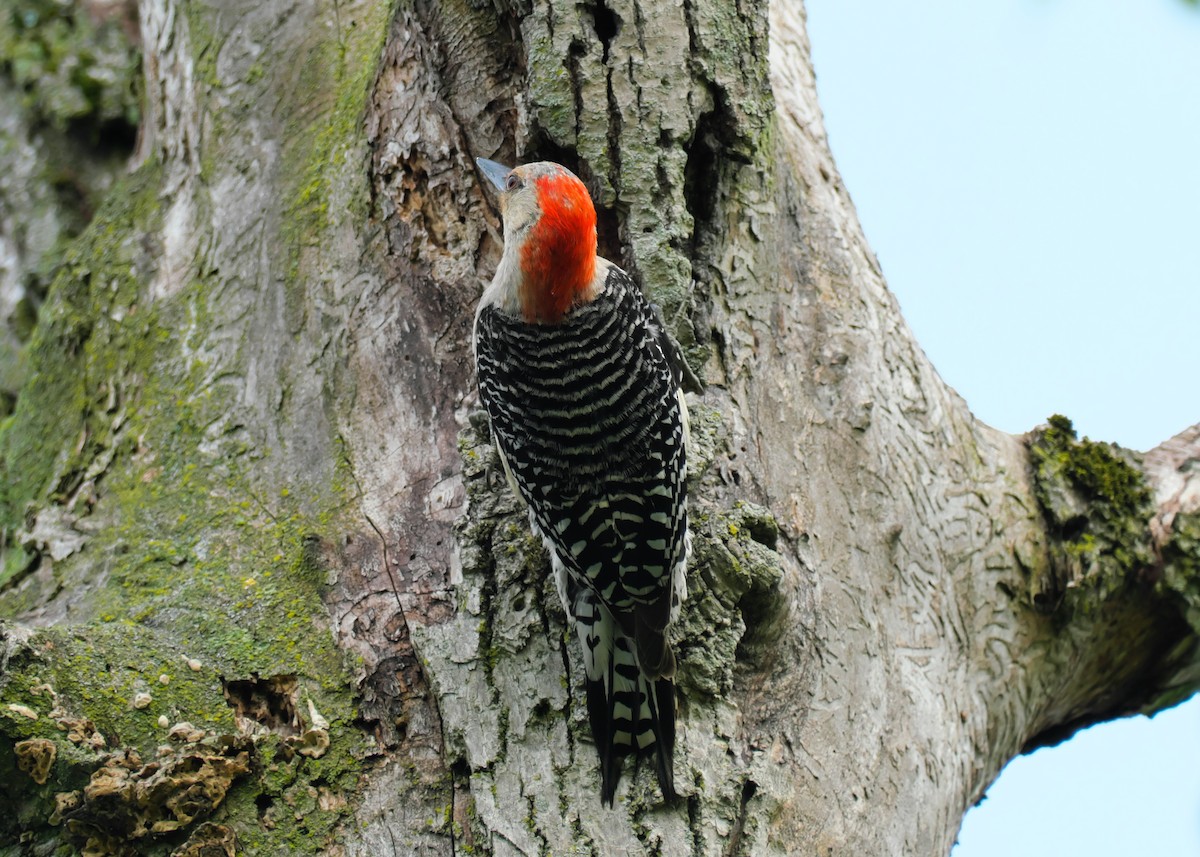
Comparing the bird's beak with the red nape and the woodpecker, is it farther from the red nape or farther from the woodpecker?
the red nape

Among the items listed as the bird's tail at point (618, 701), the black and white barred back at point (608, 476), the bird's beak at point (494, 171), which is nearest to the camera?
the bird's tail at point (618, 701)

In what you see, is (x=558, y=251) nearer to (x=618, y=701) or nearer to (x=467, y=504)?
(x=467, y=504)

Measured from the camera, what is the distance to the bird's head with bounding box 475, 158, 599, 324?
3.89 meters

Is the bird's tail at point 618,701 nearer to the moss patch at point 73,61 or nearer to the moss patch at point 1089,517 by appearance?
the moss patch at point 1089,517

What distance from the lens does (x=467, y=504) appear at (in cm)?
371

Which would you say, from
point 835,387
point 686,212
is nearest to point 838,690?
point 835,387

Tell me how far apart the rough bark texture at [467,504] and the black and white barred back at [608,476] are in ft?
0.30

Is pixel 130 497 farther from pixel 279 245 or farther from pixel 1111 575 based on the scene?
pixel 1111 575

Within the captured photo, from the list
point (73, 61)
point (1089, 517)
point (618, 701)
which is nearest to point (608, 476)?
point (618, 701)

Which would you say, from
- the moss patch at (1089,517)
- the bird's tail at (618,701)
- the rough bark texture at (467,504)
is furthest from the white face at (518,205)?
the moss patch at (1089,517)

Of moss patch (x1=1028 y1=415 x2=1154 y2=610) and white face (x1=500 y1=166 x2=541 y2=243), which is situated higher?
white face (x1=500 y1=166 x2=541 y2=243)

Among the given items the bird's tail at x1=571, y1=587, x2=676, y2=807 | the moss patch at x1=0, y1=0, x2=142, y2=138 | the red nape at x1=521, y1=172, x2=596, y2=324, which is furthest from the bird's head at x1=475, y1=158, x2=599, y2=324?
the moss patch at x1=0, y1=0, x2=142, y2=138

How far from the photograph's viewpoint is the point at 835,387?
4168 mm

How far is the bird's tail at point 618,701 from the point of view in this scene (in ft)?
10.6
